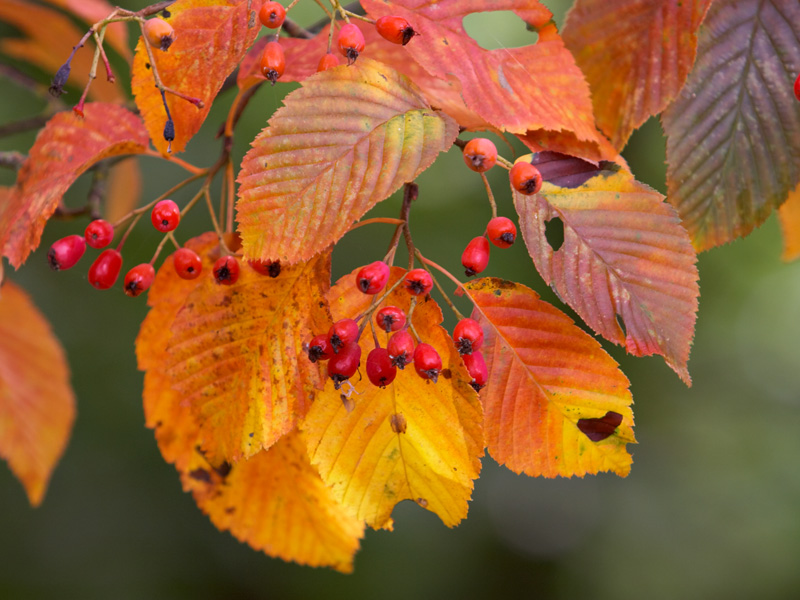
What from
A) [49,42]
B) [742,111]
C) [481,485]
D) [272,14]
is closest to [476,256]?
[272,14]

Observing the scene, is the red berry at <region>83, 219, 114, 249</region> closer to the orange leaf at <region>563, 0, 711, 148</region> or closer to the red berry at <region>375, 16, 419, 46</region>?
the red berry at <region>375, 16, 419, 46</region>

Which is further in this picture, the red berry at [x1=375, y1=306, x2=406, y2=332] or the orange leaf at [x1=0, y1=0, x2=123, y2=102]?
the orange leaf at [x1=0, y1=0, x2=123, y2=102]

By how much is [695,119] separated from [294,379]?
671 mm

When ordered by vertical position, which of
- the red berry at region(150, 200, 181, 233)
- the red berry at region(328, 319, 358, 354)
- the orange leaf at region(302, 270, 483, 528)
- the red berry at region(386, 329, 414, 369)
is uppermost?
the red berry at region(150, 200, 181, 233)

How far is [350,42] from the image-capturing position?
731mm

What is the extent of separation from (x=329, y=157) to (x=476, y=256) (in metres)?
0.21

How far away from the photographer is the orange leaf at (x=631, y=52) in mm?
869

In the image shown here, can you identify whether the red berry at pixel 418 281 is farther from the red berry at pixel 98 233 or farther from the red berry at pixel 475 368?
the red berry at pixel 98 233

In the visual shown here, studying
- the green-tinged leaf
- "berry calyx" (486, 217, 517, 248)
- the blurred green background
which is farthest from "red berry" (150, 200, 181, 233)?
the blurred green background

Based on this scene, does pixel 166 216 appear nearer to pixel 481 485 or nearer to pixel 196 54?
pixel 196 54

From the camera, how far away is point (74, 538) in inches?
209

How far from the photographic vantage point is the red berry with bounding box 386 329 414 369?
0.72 meters

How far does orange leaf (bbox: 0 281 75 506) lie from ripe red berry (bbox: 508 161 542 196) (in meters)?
1.32

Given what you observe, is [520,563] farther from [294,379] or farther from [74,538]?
[294,379]
